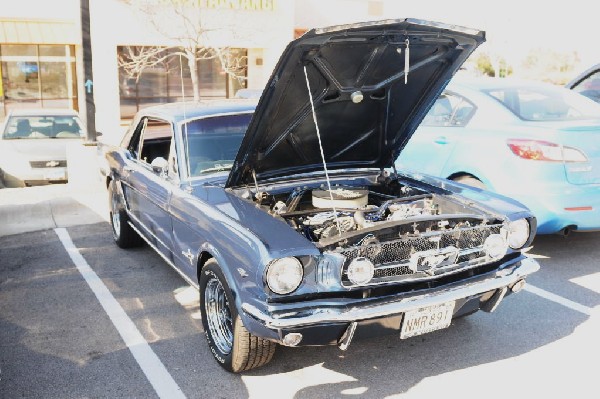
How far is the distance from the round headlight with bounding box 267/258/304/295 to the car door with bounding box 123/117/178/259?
5.33 ft

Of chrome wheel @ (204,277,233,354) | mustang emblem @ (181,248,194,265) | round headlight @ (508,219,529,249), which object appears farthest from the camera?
mustang emblem @ (181,248,194,265)

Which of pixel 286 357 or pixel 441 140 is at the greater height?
pixel 441 140

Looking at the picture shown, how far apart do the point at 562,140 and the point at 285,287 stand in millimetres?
3346

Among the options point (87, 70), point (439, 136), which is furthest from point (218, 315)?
point (87, 70)

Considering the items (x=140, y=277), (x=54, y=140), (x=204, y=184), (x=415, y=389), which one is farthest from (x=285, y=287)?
(x=54, y=140)

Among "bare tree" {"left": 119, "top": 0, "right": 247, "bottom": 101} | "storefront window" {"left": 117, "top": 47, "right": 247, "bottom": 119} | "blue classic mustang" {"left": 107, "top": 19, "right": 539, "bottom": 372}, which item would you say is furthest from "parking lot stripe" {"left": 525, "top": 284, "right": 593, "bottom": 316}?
"storefront window" {"left": 117, "top": 47, "right": 247, "bottom": 119}

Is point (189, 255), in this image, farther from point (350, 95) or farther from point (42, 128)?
point (42, 128)

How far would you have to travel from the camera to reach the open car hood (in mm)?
3674

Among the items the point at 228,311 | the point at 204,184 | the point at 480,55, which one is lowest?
the point at 228,311

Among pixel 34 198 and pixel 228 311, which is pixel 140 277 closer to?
pixel 228 311

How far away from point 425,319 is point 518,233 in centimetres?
104

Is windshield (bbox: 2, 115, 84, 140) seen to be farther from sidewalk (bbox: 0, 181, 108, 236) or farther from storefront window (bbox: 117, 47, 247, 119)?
storefront window (bbox: 117, 47, 247, 119)

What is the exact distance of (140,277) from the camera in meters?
5.42

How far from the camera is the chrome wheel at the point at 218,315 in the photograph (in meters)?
3.78
